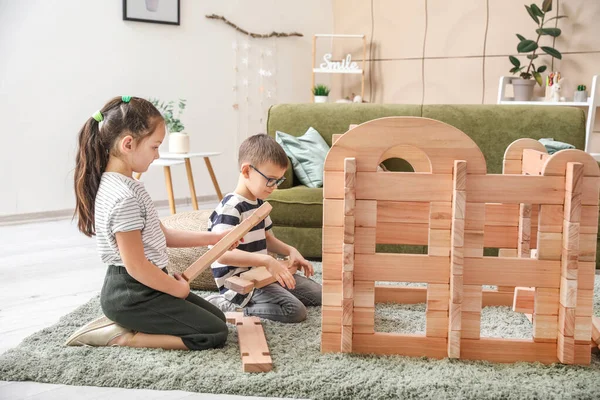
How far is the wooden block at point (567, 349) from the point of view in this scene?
5.99 feet

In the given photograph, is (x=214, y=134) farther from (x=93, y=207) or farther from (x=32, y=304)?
(x=93, y=207)

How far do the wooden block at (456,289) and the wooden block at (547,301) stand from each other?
0.74 ft

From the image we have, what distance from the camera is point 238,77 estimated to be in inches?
218

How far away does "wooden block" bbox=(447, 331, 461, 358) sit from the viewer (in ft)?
6.04

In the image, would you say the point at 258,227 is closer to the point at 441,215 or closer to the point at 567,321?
the point at 441,215

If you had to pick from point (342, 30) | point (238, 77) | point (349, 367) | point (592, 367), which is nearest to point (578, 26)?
point (342, 30)

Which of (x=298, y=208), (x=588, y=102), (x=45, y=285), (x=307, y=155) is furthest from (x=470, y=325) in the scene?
(x=588, y=102)

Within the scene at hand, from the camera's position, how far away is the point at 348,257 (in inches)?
71.7

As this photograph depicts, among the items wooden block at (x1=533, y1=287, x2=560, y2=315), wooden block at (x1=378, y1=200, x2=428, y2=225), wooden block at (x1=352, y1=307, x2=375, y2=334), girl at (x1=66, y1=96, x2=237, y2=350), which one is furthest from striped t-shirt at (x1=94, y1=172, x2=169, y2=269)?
wooden block at (x1=533, y1=287, x2=560, y2=315)

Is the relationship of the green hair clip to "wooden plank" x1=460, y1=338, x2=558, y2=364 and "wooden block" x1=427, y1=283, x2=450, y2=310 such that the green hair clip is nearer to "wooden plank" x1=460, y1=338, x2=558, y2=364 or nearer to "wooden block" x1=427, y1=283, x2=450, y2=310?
"wooden block" x1=427, y1=283, x2=450, y2=310

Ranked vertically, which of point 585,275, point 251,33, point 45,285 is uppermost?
point 251,33

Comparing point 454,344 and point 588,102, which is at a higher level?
point 588,102

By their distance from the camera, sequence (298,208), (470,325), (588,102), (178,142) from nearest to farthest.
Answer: (470,325)
(298,208)
(178,142)
(588,102)

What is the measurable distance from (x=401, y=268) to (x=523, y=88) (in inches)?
143
